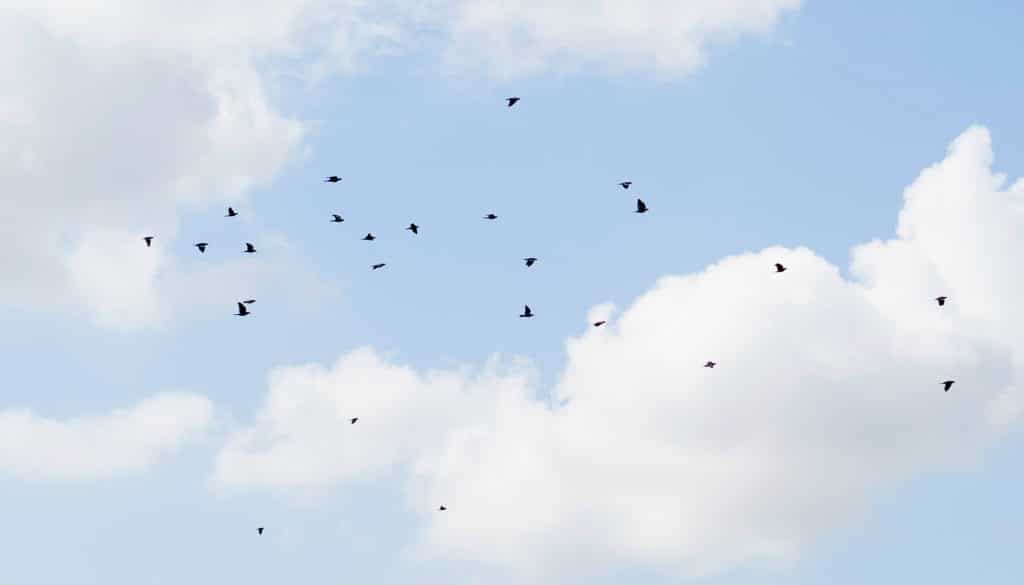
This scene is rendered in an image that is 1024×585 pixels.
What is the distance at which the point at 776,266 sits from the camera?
81.9 m

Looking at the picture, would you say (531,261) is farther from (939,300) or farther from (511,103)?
(939,300)

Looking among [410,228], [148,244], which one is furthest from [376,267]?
[148,244]

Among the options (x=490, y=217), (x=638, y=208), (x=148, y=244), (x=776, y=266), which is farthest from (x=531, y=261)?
(x=148, y=244)

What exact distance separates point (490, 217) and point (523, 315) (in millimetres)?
7353

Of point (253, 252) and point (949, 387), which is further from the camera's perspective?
point (253, 252)

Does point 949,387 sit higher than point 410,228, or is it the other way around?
point 410,228

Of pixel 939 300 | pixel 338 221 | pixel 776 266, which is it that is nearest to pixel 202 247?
pixel 338 221

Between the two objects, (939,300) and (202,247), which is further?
(202,247)

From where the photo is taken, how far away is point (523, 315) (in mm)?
85125

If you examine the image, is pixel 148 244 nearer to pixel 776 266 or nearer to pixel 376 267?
pixel 376 267

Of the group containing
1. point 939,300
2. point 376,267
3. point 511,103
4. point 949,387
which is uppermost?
point 511,103

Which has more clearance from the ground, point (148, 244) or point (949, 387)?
point (148, 244)

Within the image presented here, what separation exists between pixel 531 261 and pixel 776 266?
16807mm

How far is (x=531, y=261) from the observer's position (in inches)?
3492
